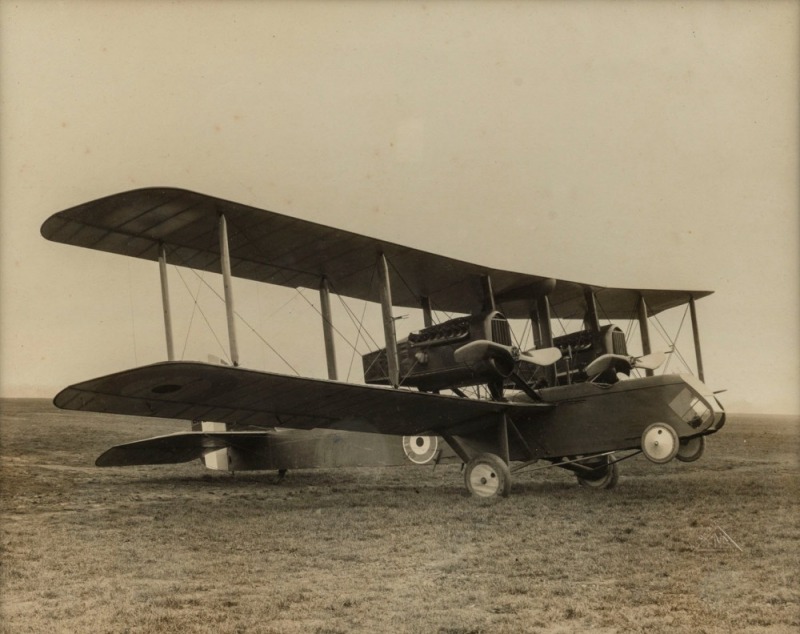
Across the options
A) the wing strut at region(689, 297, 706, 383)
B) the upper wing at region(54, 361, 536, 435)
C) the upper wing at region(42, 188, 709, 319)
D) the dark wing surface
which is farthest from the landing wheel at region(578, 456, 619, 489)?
the dark wing surface

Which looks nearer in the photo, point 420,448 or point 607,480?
point 607,480

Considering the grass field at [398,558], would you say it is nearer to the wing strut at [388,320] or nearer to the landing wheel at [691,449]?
the landing wheel at [691,449]

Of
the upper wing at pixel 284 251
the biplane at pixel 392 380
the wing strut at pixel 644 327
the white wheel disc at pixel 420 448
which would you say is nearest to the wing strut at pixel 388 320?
the biplane at pixel 392 380

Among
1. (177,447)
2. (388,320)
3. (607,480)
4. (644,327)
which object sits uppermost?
(388,320)

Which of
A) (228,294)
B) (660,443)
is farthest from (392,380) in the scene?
(660,443)

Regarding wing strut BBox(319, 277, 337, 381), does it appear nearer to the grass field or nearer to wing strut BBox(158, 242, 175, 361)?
the grass field

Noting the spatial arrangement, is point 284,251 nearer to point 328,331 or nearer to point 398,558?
point 328,331
